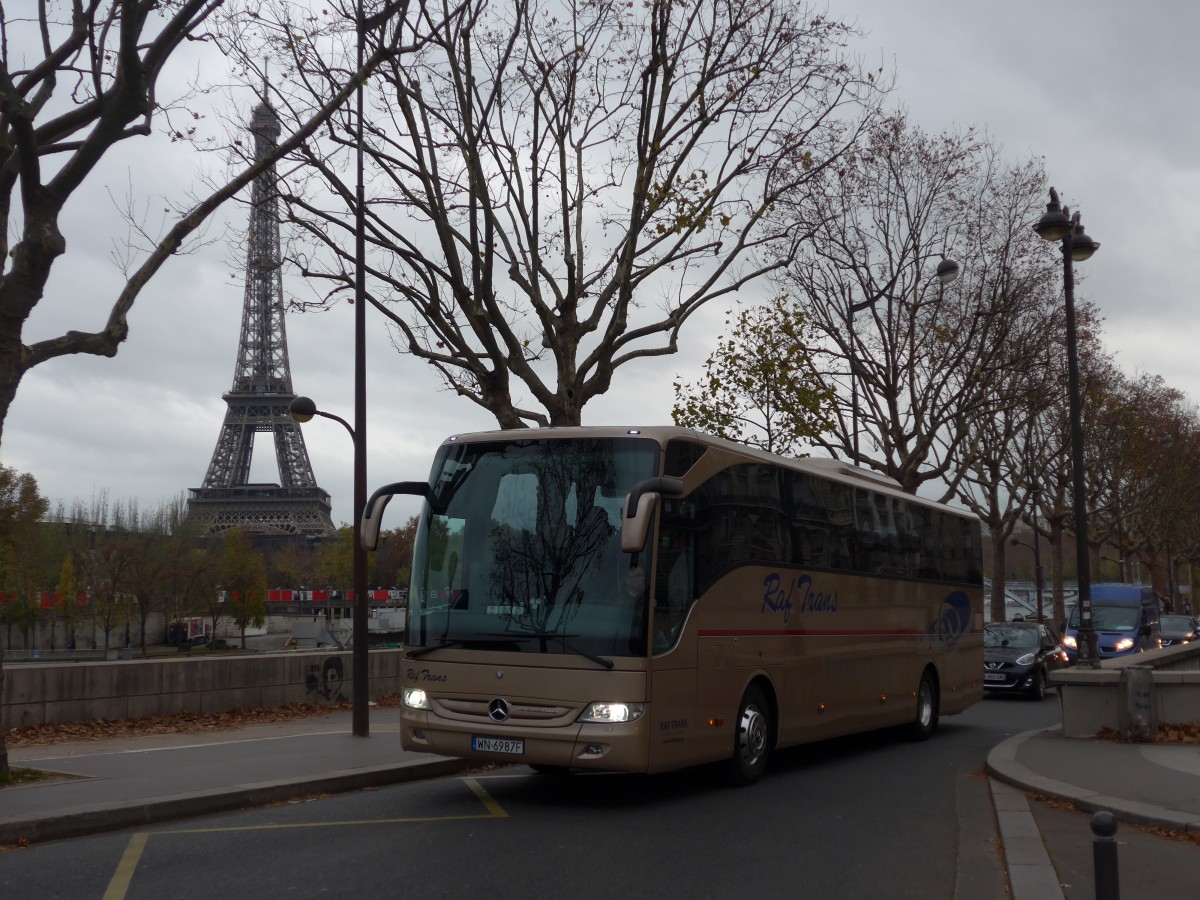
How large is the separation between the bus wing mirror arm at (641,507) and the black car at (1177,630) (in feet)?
108

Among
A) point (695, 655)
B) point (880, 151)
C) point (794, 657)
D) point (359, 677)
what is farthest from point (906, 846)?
point (880, 151)

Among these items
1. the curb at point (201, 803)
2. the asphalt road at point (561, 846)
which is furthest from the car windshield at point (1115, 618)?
the curb at point (201, 803)

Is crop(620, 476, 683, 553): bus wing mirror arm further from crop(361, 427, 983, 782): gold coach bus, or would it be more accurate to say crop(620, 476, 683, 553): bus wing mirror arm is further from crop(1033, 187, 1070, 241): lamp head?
crop(1033, 187, 1070, 241): lamp head

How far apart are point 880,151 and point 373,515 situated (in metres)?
19.3

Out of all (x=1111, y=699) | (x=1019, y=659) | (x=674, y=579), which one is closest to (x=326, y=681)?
(x=674, y=579)

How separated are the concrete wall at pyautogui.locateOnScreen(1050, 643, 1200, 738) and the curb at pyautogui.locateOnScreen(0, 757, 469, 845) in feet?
22.9

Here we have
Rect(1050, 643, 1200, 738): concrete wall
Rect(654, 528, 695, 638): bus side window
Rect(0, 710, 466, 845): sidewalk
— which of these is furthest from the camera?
Rect(1050, 643, 1200, 738): concrete wall

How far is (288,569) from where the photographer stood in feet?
331

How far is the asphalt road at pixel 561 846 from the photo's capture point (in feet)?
22.6

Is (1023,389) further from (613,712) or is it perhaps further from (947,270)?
(613,712)

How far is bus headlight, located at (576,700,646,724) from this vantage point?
9.41 metres

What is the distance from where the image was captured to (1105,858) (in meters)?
4.71

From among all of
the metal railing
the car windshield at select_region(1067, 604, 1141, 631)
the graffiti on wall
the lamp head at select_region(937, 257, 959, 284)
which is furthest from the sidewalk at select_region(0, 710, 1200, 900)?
the metal railing

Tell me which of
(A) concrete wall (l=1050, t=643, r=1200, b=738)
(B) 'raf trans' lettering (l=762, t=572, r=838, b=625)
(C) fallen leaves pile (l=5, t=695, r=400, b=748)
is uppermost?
(B) 'raf trans' lettering (l=762, t=572, r=838, b=625)
